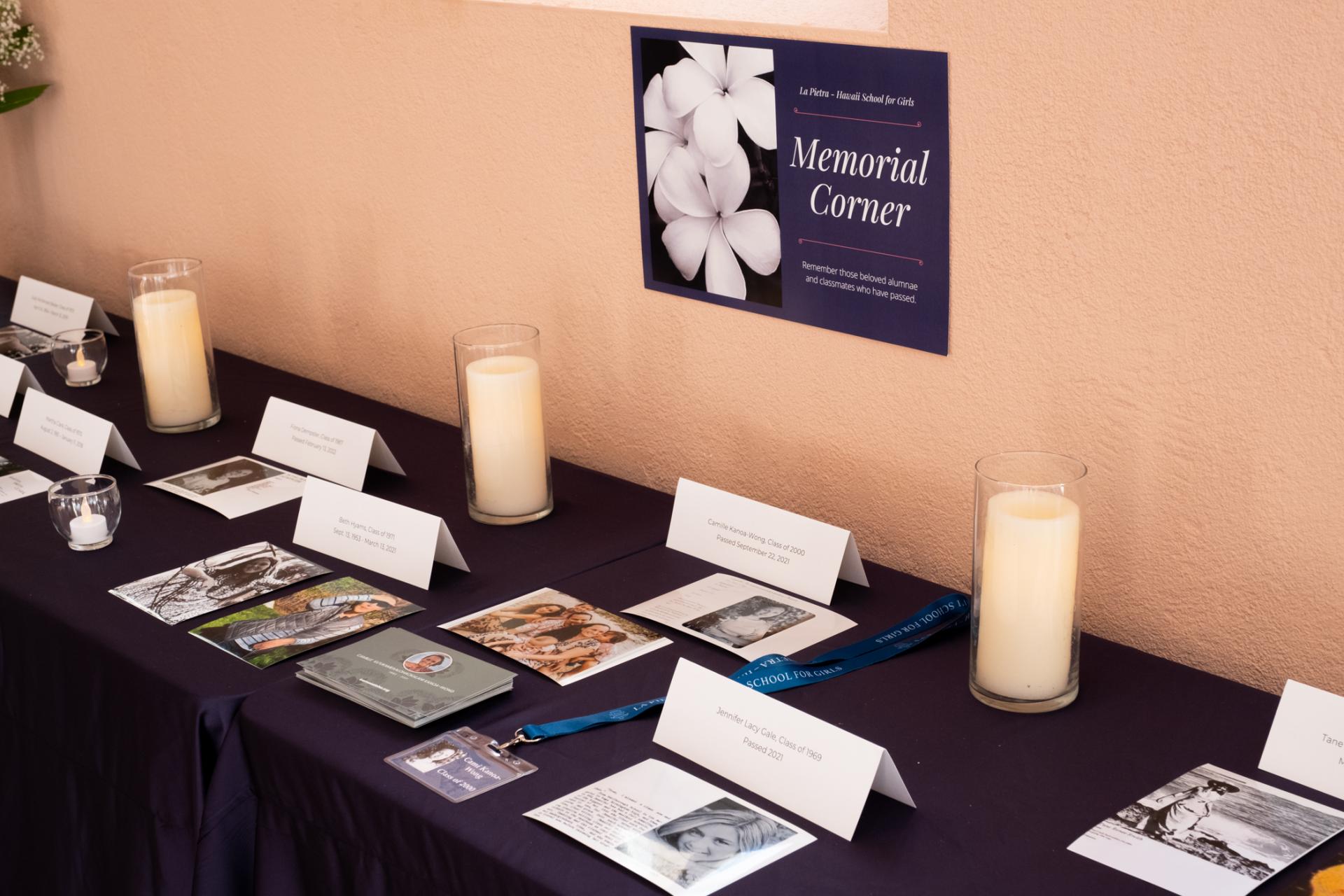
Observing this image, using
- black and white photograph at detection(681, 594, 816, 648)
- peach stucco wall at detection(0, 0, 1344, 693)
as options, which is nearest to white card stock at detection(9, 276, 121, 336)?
peach stucco wall at detection(0, 0, 1344, 693)

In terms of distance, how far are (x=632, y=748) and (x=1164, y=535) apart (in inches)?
20.0

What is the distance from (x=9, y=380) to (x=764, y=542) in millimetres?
1219

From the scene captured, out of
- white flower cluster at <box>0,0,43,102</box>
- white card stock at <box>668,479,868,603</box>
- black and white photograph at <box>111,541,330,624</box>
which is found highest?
white flower cluster at <box>0,0,43,102</box>

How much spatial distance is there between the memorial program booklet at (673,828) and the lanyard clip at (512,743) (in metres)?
0.09

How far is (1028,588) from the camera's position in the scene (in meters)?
1.10

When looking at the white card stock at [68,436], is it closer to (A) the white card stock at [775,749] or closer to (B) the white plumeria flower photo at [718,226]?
(B) the white plumeria flower photo at [718,226]

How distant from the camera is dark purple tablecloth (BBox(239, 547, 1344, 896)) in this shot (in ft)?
3.10

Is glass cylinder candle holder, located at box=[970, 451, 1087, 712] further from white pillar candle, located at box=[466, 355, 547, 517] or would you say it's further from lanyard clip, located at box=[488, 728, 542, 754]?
white pillar candle, located at box=[466, 355, 547, 517]

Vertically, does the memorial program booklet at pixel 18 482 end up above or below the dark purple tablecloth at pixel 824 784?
above

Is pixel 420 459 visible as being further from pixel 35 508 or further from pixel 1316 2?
pixel 1316 2

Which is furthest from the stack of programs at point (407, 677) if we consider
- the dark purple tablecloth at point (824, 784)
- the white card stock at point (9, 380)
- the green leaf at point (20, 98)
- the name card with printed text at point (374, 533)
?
the green leaf at point (20, 98)

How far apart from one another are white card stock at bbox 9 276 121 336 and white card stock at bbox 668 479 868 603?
4.30 ft

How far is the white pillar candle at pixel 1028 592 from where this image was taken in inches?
42.7

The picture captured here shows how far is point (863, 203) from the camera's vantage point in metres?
1.35
